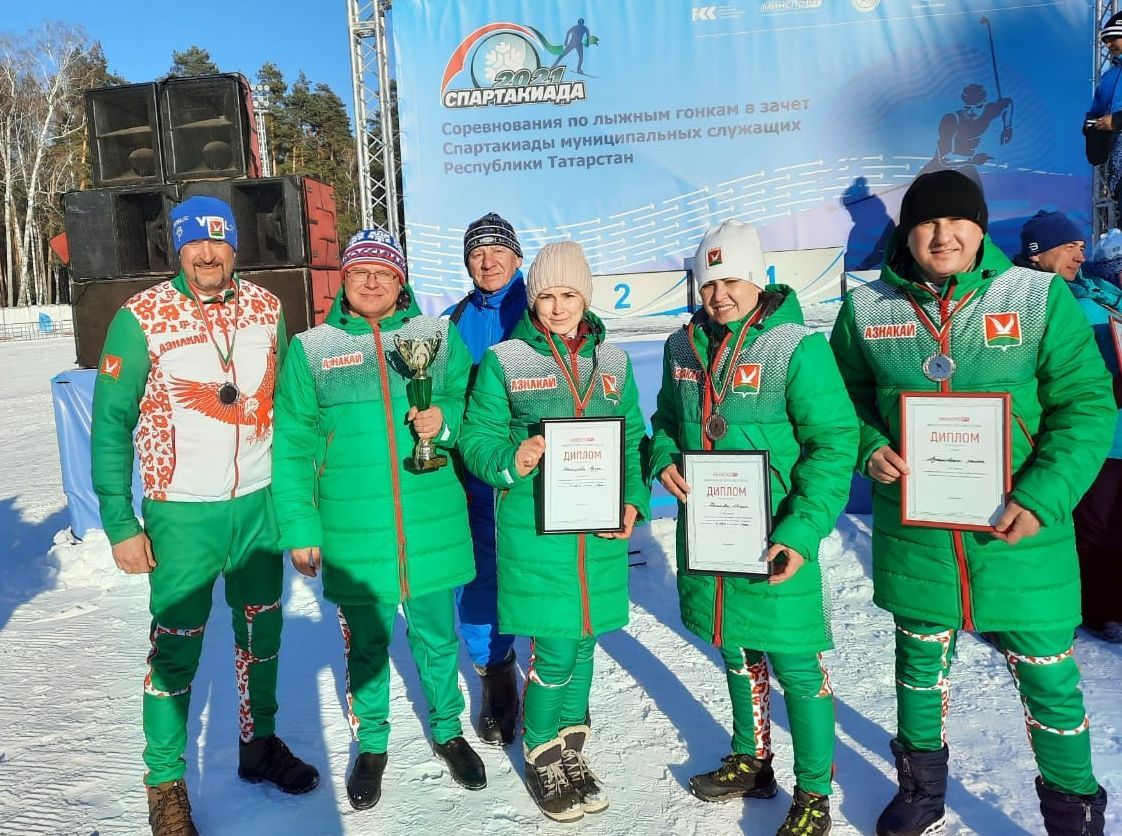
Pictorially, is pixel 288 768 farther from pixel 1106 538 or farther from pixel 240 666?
pixel 1106 538

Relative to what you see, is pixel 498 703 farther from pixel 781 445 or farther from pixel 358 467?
pixel 781 445

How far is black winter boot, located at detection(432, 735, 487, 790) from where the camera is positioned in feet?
8.59

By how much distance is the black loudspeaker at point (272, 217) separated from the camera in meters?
5.74

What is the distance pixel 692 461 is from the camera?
7.16ft

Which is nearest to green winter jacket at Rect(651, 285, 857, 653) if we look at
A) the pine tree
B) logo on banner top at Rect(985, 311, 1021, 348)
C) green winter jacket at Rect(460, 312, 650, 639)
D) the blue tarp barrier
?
green winter jacket at Rect(460, 312, 650, 639)

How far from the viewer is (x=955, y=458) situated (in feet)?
6.60

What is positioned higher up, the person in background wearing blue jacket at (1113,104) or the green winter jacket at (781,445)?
the person in background wearing blue jacket at (1113,104)

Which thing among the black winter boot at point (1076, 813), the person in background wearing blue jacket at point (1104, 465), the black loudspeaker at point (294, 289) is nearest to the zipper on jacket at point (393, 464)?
the black winter boot at point (1076, 813)

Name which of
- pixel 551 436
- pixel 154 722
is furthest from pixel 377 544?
pixel 154 722

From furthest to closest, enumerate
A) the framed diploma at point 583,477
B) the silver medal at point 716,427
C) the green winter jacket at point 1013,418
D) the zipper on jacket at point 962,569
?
1. the framed diploma at point 583,477
2. the silver medal at point 716,427
3. the zipper on jacket at point 962,569
4. the green winter jacket at point 1013,418

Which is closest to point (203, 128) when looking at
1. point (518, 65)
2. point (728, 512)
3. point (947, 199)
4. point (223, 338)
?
point (518, 65)

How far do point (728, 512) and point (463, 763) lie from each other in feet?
4.44

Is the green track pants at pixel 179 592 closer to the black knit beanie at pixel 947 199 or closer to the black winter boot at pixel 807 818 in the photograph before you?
the black winter boot at pixel 807 818

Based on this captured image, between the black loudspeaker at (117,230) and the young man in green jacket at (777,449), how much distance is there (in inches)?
202
